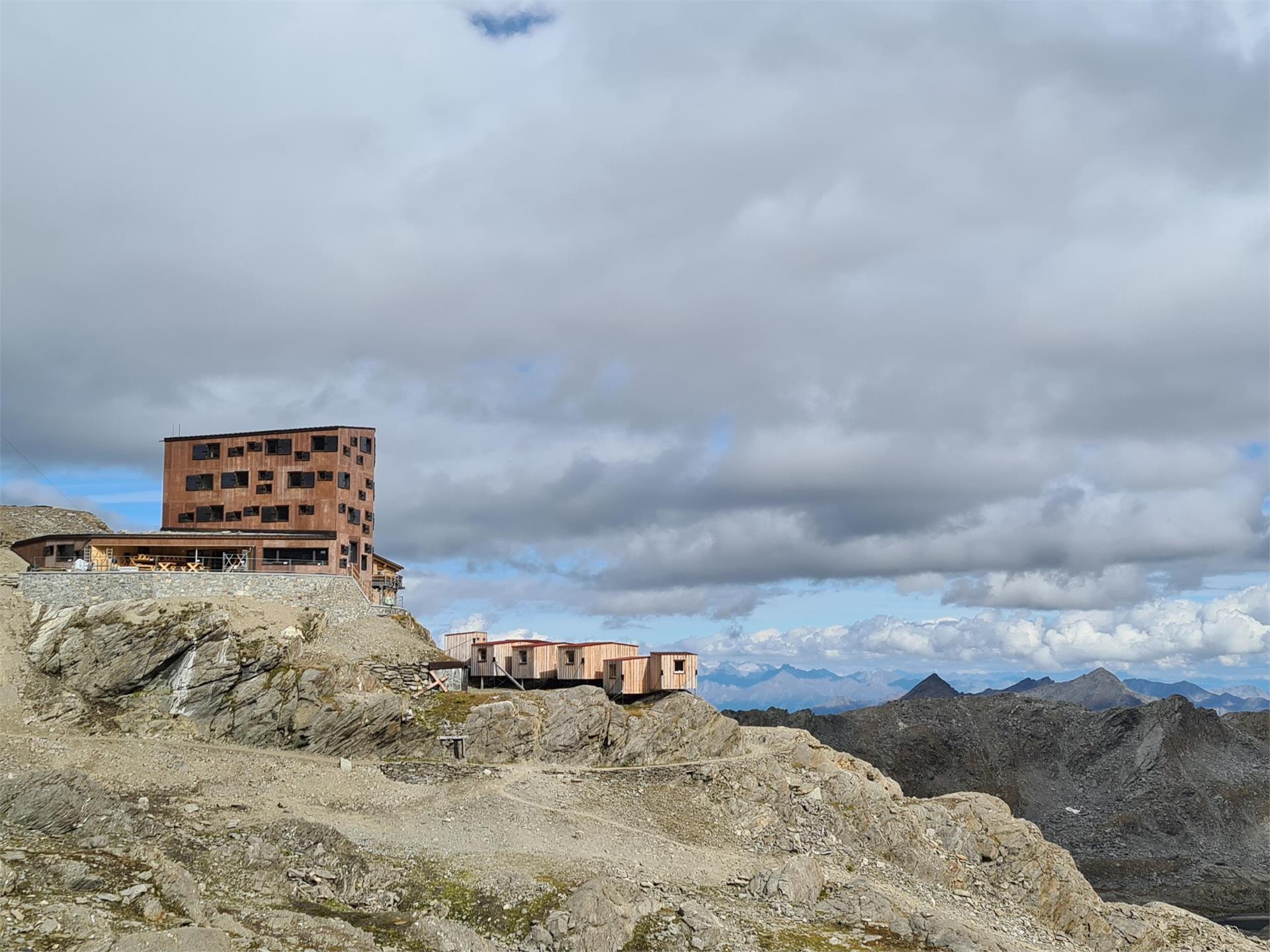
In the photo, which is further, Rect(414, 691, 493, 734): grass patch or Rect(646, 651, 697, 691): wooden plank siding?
Rect(646, 651, 697, 691): wooden plank siding

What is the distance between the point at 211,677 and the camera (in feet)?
246

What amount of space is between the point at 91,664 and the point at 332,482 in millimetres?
33010

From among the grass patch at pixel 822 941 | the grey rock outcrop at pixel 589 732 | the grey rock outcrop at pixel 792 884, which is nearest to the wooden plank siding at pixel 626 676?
the grey rock outcrop at pixel 589 732

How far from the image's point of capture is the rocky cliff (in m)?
143

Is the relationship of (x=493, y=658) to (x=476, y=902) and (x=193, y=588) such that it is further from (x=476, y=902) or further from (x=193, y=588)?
(x=476, y=902)

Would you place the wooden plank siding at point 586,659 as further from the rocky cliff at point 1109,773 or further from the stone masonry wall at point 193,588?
the rocky cliff at point 1109,773

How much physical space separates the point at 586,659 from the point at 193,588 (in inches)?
1393

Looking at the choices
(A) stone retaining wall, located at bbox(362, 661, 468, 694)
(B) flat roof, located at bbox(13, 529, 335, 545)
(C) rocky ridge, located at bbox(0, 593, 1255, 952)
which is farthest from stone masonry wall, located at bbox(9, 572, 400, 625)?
(A) stone retaining wall, located at bbox(362, 661, 468, 694)

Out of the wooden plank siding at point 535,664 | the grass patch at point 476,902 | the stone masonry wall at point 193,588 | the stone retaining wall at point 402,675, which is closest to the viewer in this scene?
the grass patch at point 476,902

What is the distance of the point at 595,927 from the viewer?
2044 inches

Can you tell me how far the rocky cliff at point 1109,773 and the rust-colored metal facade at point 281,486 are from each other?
93.8 m

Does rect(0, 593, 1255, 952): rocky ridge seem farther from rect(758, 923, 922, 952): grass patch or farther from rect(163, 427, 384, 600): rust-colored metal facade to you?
rect(163, 427, 384, 600): rust-colored metal facade

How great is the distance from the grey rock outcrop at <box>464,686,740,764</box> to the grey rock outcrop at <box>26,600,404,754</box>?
7266 mm

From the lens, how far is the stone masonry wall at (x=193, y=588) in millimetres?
82688
